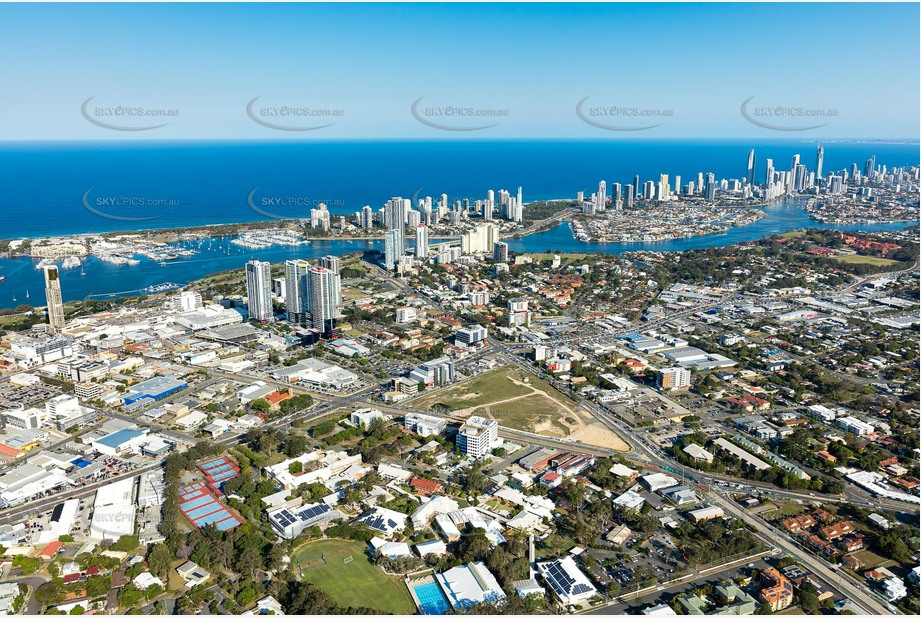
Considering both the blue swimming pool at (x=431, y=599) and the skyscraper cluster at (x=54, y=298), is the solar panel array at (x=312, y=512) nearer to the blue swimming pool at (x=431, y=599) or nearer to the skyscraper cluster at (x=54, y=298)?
the blue swimming pool at (x=431, y=599)

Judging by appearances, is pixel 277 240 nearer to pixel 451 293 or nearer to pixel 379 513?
pixel 451 293

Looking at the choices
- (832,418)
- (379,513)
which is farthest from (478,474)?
(832,418)

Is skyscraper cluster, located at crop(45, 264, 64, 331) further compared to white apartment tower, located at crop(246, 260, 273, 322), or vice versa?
white apartment tower, located at crop(246, 260, 273, 322)

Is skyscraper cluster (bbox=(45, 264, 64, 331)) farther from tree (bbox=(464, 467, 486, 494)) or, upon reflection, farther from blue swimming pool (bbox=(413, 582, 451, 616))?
blue swimming pool (bbox=(413, 582, 451, 616))

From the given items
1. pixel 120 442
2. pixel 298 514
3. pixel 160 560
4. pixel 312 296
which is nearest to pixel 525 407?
pixel 298 514

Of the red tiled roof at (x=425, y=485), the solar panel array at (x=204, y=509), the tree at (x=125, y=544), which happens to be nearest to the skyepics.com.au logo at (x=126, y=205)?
the solar panel array at (x=204, y=509)

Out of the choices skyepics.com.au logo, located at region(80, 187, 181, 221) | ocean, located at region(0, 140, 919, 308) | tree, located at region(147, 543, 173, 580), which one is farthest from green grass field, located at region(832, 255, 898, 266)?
skyepics.com.au logo, located at region(80, 187, 181, 221)

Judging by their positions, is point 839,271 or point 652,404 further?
point 839,271
